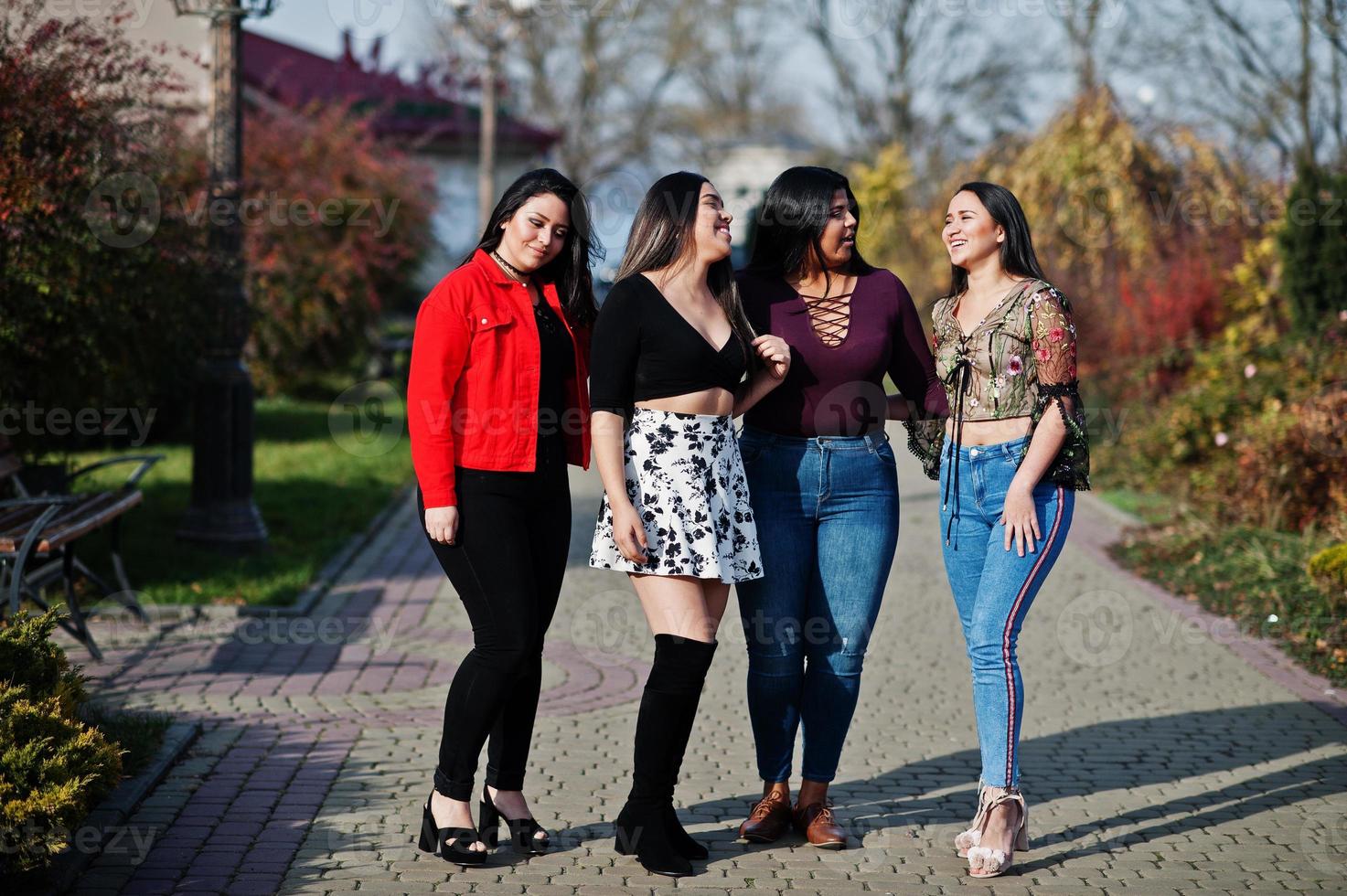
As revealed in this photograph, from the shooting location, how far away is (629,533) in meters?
3.87

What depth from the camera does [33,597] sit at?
20.4ft

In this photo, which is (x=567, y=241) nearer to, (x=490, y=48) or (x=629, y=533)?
(x=629, y=533)

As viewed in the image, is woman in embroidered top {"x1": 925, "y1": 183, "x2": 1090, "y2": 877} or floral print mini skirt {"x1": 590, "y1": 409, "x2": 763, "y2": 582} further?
woman in embroidered top {"x1": 925, "y1": 183, "x2": 1090, "y2": 877}

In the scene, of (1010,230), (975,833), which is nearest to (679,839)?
(975,833)

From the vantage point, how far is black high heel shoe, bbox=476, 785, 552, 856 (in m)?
4.16

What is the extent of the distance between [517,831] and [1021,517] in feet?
5.70

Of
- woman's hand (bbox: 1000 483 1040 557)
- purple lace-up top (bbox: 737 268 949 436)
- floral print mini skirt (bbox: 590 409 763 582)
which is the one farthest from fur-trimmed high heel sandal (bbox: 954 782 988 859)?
purple lace-up top (bbox: 737 268 949 436)

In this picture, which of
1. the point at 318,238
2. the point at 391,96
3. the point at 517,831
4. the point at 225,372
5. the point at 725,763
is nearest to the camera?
the point at 517,831

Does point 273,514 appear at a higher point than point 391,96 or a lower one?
lower

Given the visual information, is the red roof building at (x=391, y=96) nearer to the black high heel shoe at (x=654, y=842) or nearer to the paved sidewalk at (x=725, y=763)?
the paved sidewalk at (x=725, y=763)

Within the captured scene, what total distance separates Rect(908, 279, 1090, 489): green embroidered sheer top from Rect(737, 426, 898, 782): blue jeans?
30 centimetres

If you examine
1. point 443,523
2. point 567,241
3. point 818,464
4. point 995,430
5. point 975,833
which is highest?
point 567,241

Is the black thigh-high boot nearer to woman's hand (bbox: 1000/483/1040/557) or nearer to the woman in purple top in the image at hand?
the woman in purple top

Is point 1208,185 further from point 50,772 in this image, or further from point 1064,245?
point 50,772
